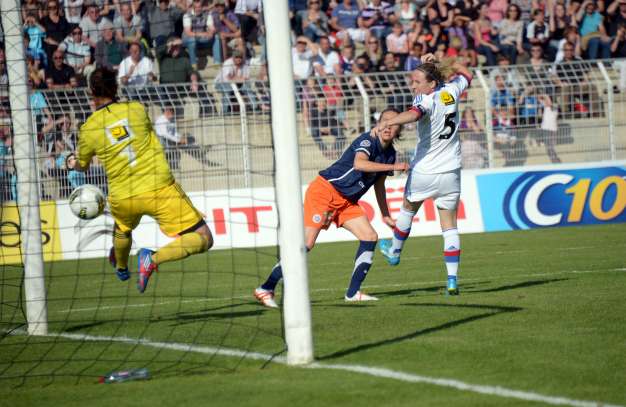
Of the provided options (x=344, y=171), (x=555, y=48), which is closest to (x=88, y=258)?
(x=344, y=171)

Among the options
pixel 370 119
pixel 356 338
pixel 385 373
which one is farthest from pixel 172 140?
pixel 385 373

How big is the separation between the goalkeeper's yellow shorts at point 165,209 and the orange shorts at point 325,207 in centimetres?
149

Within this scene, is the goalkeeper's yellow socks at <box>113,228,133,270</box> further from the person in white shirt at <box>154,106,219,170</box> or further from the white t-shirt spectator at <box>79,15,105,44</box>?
the person in white shirt at <box>154,106,219,170</box>

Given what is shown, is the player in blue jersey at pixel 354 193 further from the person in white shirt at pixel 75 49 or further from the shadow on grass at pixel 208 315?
the person in white shirt at pixel 75 49

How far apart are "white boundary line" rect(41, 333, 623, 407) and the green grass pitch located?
7 cm

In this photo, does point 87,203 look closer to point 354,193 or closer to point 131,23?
point 354,193

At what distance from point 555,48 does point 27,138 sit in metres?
17.7

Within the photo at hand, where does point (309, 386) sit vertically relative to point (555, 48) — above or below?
below

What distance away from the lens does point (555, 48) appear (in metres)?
Result: 24.4

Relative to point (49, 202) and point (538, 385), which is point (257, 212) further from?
point (538, 385)

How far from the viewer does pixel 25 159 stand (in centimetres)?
912

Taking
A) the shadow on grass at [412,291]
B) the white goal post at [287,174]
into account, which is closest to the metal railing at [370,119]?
the shadow on grass at [412,291]

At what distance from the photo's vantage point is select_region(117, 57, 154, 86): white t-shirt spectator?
1719cm

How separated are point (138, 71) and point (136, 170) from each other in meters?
8.40
